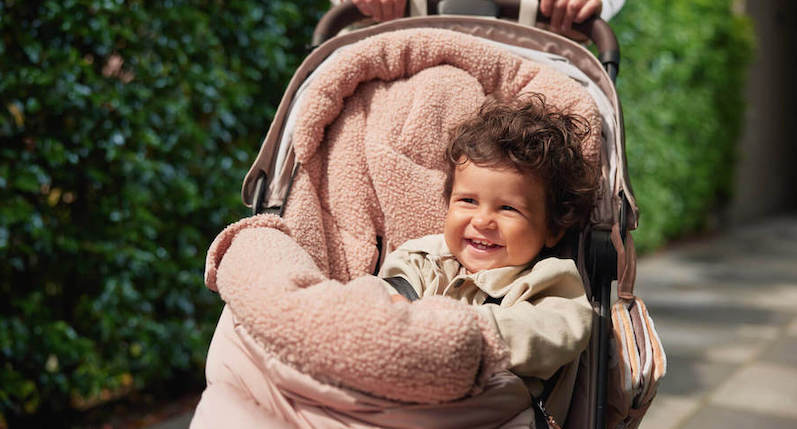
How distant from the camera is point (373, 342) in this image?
1.21m

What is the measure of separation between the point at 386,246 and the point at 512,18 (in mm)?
844

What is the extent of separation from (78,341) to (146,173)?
647 mm

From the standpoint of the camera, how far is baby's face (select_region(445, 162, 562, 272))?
5.72 feet

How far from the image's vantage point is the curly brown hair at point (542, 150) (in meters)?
1.74

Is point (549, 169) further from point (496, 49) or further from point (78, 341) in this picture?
point (78, 341)

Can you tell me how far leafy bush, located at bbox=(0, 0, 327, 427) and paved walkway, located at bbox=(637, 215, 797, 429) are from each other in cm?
209

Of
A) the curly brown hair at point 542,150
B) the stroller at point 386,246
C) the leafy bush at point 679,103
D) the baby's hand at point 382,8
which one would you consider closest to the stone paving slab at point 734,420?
the stroller at point 386,246

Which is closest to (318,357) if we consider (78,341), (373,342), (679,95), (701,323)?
(373,342)

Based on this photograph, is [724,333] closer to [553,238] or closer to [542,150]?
[553,238]

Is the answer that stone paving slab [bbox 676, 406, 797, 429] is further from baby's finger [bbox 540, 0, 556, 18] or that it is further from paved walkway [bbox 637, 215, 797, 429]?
baby's finger [bbox 540, 0, 556, 18]

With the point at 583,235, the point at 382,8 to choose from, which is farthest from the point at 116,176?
the point at 583,235

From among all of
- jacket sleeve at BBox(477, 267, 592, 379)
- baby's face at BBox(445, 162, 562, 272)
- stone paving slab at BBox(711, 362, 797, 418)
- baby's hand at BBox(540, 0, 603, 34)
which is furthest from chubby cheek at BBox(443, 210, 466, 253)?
stone paving slab at BBox(711, 362, 797, 418)

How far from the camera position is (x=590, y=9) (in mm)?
2170

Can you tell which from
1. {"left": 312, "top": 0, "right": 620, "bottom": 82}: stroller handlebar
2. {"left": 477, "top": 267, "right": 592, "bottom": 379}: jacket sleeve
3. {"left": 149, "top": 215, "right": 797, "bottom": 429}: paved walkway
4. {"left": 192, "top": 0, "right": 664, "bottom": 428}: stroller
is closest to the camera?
{"left": 192, "top": 0, "right": 664, "bottom": 428}: stroller
